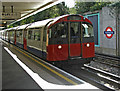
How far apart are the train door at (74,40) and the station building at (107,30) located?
671 centimetres

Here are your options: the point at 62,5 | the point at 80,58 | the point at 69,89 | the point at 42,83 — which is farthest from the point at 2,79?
the point at 62,5

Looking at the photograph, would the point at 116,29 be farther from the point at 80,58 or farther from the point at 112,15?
the point at 80,58

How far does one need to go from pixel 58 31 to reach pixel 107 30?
29.2ft

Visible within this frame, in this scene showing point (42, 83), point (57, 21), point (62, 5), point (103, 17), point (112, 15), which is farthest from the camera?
point (62, 5)

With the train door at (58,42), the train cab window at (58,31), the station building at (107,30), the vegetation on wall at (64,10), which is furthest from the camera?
the vegetation on wall at (64,10)

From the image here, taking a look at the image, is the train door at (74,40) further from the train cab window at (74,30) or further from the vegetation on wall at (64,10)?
the vegetation on wall at (64,10)

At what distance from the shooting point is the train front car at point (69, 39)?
7.53 metres

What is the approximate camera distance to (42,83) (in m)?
5.58

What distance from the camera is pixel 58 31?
25.2 feet

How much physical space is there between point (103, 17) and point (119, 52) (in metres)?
3.86

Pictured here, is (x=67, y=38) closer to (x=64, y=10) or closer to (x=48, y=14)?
(x=48, y=14)

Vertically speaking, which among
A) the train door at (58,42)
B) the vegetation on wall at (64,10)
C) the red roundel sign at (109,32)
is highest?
the vegetation on wall at (64,10)

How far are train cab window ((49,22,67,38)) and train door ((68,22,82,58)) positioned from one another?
0.23m

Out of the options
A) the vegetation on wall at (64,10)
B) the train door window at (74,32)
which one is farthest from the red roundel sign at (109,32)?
the train door window at (74,32)
